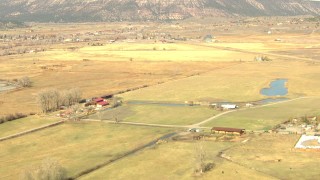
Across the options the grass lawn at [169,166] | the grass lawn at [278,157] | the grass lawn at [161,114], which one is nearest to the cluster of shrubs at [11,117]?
the grass lawn at [161,114]

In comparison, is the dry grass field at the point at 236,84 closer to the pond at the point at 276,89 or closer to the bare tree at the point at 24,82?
the pond at the point at 276,89

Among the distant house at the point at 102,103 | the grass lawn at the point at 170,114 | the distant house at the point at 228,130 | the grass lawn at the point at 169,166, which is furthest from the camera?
the distant house at the point at 102,103

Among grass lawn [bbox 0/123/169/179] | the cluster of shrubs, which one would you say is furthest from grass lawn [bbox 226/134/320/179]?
the cluster of shrubs

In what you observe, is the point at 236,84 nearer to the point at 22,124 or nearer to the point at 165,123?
the point at 165,123

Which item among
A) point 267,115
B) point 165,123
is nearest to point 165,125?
point 165,123

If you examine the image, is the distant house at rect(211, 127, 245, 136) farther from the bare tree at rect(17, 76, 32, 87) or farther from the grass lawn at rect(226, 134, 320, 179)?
the bare tree at rect(17, 76, 32, 87)

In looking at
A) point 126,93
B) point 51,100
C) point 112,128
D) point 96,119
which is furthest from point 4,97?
point 112,128
